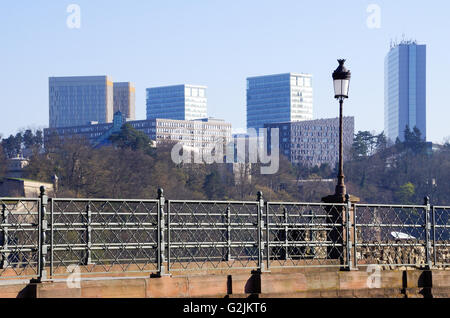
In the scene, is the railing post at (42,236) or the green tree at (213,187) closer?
the railing post at (42,236)

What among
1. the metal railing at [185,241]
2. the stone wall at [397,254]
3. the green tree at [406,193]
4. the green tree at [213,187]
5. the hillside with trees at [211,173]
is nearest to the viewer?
the metal railing at [185,241]

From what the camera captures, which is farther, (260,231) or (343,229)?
(343,229)

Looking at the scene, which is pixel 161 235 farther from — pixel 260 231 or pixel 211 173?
pixel 211 173

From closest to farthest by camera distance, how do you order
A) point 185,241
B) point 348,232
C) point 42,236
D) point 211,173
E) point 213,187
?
point 42,236 → point 348,232 → point 185,241 → point 213,187 → point 211,173

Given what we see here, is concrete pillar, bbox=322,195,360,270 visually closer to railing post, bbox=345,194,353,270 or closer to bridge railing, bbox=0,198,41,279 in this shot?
railing post, bbox=345,194,353,270

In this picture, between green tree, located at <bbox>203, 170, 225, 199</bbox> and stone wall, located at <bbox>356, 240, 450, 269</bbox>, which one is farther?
green tree, located at <bbox>203, 170, 225, 199</bbox>

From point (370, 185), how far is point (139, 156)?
43.7 metres

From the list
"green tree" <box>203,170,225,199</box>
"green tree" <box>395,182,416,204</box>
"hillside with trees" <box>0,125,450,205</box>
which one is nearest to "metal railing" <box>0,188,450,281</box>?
"hillside with trees" <box>0,125,450,205</box>

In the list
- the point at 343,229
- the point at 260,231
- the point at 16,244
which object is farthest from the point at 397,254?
the point at 16,244

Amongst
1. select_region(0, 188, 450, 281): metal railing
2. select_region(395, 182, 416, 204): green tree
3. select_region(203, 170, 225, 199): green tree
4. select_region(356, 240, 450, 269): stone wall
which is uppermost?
select_region(0, 188, 450, 281): metal railing

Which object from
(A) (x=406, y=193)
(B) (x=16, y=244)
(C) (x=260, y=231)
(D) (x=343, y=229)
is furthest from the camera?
(A) (x=406, y=193)

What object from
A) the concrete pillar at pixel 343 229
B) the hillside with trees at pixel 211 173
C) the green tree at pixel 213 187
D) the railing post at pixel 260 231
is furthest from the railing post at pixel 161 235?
the green tree at pixel 213 187

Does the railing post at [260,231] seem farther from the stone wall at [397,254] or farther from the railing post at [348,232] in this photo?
the stone wall at [397,254]
